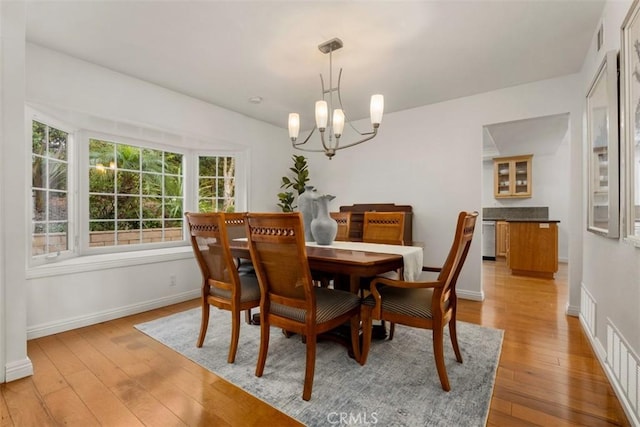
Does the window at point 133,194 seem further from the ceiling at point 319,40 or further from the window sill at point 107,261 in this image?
the ceiling at point 319,40

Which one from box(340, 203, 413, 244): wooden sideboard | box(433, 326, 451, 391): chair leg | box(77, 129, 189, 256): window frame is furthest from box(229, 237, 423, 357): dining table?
box(77, 129, 189, 256): window frame

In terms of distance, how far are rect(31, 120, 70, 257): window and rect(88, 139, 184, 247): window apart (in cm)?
24

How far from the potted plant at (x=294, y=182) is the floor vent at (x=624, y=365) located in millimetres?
3696

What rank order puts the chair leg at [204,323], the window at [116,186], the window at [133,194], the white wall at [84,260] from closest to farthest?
the white wall at [84,260] < the chair leg at [204,323] < the window at [116,186] < the window at [133,194]

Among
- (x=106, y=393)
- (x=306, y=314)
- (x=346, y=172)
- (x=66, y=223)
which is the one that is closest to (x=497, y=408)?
(x=306, y=314)

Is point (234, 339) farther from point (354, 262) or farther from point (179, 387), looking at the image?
point (354, 262)

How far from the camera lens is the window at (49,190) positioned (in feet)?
8.30

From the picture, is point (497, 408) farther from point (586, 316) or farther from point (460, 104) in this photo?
point (460, 104)

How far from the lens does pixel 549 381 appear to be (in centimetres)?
179

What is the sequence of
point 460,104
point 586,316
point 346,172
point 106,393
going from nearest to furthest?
point 106,393 < point 586,316 < point 460,104 < point 346,172

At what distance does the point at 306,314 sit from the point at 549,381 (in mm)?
1540

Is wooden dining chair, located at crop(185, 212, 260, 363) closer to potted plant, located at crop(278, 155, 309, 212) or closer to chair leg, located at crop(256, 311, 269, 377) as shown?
chair leg, located at crop(256, 311, 269, 377)

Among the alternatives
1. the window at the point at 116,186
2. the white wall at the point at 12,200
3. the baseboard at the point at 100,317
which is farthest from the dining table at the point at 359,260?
the window at the point at 116,186

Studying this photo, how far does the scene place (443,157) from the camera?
3707 mm
